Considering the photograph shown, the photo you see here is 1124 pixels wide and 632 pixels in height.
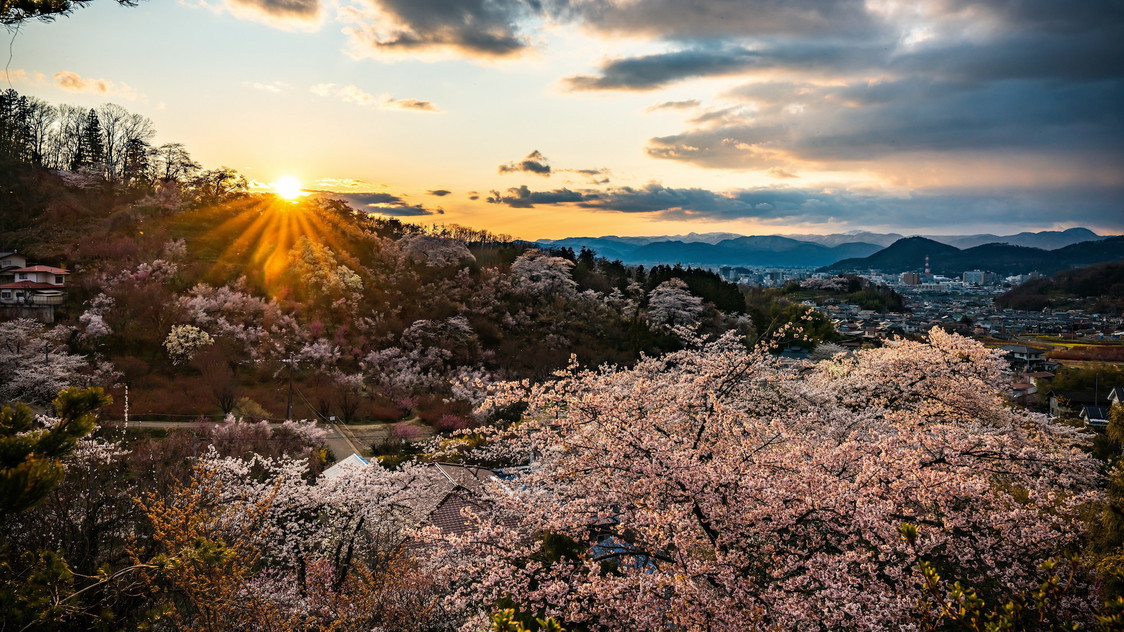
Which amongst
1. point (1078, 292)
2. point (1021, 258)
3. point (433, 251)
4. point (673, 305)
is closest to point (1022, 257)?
point (1021, 258)

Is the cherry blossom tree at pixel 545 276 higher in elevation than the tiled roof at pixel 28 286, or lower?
higher

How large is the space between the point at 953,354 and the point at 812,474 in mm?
10004

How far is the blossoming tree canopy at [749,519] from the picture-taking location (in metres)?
5.84

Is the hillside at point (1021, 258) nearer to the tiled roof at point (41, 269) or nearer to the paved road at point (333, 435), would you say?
the paved road at point (333, 435)

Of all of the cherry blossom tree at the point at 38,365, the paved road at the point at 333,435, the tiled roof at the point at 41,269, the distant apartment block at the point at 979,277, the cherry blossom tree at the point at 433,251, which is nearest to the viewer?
the cherry blossom tree at the point at 38,365

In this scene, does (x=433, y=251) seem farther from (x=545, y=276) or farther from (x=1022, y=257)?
(x=1022, y=257)

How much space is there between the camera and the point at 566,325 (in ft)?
131

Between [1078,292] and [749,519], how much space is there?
306 feet

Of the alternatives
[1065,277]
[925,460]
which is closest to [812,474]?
[925,460]

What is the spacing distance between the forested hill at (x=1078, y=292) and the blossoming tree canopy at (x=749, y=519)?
79798 millimetres

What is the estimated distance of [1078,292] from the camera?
73.1 meters

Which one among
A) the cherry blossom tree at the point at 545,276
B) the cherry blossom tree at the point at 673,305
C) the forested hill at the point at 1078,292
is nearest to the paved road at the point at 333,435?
the cherry blossom tree at the point at 545,276

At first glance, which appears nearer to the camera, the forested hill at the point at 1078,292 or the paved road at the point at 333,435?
the paved road at the point at 333,435

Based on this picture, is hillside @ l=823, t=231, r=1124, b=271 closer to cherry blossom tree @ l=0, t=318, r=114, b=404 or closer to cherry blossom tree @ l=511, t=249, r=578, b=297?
cherry blossom tree @ l=511, t=249, r=578, b=297
